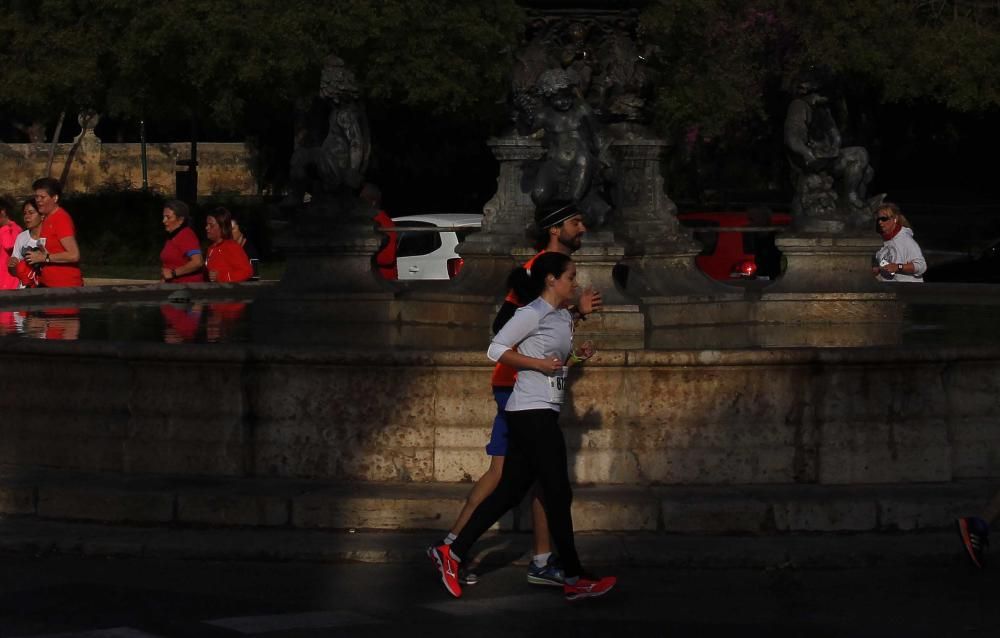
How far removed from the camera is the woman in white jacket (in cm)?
1745

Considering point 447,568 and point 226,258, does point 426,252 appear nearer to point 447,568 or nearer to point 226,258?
point 226,258

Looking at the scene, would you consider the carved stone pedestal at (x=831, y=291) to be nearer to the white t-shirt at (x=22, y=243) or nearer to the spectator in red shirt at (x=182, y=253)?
the spectator in red shirt at (x=182, y=253)

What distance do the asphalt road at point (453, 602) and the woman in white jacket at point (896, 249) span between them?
826 cm

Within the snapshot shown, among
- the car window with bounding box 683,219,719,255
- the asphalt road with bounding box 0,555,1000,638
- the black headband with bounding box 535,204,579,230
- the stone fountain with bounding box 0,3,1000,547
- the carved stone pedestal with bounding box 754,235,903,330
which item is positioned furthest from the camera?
the car window with bounding box 683,219,719,255

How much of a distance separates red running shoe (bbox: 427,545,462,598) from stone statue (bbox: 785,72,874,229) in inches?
304

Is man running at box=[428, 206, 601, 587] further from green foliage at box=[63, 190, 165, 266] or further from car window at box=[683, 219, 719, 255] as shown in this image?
green foliage at box=[63, 190, 165, 266]

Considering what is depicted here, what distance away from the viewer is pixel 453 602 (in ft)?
28.7

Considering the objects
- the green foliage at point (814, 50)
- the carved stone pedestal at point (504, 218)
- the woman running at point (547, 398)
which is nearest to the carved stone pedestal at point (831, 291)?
the carved stone pedestal at point (504, 218)

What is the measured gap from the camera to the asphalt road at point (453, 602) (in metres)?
8.16

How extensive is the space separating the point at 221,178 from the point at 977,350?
176ft

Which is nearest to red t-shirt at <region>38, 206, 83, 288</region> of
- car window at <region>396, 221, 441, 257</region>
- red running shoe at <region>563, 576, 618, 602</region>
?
red running shoe at <region>563, 576, 618, 602</region>

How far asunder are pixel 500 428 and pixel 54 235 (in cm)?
765

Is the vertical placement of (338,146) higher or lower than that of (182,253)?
higher

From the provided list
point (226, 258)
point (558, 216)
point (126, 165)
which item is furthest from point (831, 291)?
point (126, 165)
